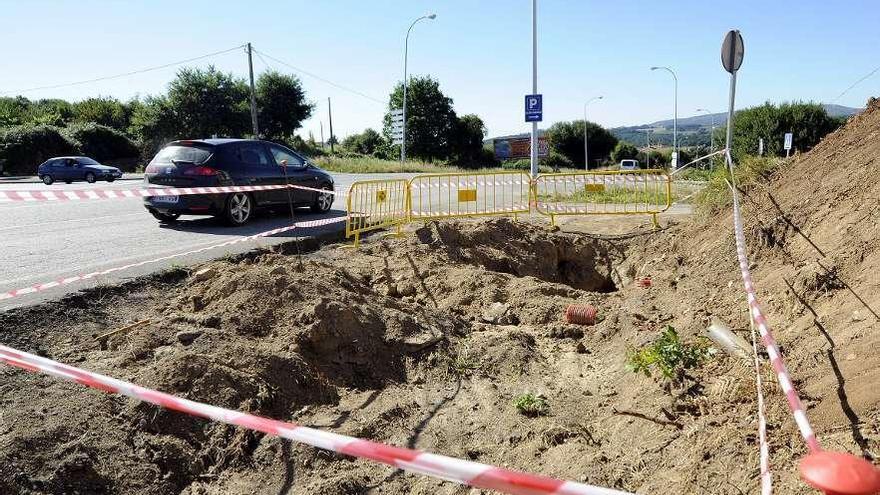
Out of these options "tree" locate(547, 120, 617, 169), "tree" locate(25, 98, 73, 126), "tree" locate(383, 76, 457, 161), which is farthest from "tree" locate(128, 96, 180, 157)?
"tree" locate(547, 120, 617, 169)

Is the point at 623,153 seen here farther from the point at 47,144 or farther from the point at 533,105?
the point at 533,105

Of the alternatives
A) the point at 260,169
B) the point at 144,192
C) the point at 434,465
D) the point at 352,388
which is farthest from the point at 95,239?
the point at 434,465

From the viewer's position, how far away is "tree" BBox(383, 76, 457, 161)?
6819 cm

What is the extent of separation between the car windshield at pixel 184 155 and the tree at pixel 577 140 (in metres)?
79.6

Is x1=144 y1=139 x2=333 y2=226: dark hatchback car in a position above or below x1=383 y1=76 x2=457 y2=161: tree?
below

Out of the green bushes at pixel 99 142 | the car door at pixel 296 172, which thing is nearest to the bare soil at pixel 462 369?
the car door at pixel 296 172

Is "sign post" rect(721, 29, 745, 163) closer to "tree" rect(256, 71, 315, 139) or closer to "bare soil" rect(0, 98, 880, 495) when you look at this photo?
"bare soil" rect(0, 98, 880, 495)

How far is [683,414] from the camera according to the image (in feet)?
12.6

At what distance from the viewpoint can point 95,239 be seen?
31.0ft

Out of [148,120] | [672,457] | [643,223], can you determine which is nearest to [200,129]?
[148,120]

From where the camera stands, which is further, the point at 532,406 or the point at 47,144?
the point at 47,144

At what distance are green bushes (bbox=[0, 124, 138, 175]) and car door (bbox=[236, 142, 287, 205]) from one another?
33.9 m

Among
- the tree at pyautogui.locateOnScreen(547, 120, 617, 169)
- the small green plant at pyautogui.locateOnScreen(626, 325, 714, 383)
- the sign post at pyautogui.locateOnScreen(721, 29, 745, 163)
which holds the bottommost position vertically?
the small green plant at pyautogui.locateOnScreen(626, 325, 714, 383)

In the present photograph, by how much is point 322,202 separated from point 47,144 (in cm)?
3511
